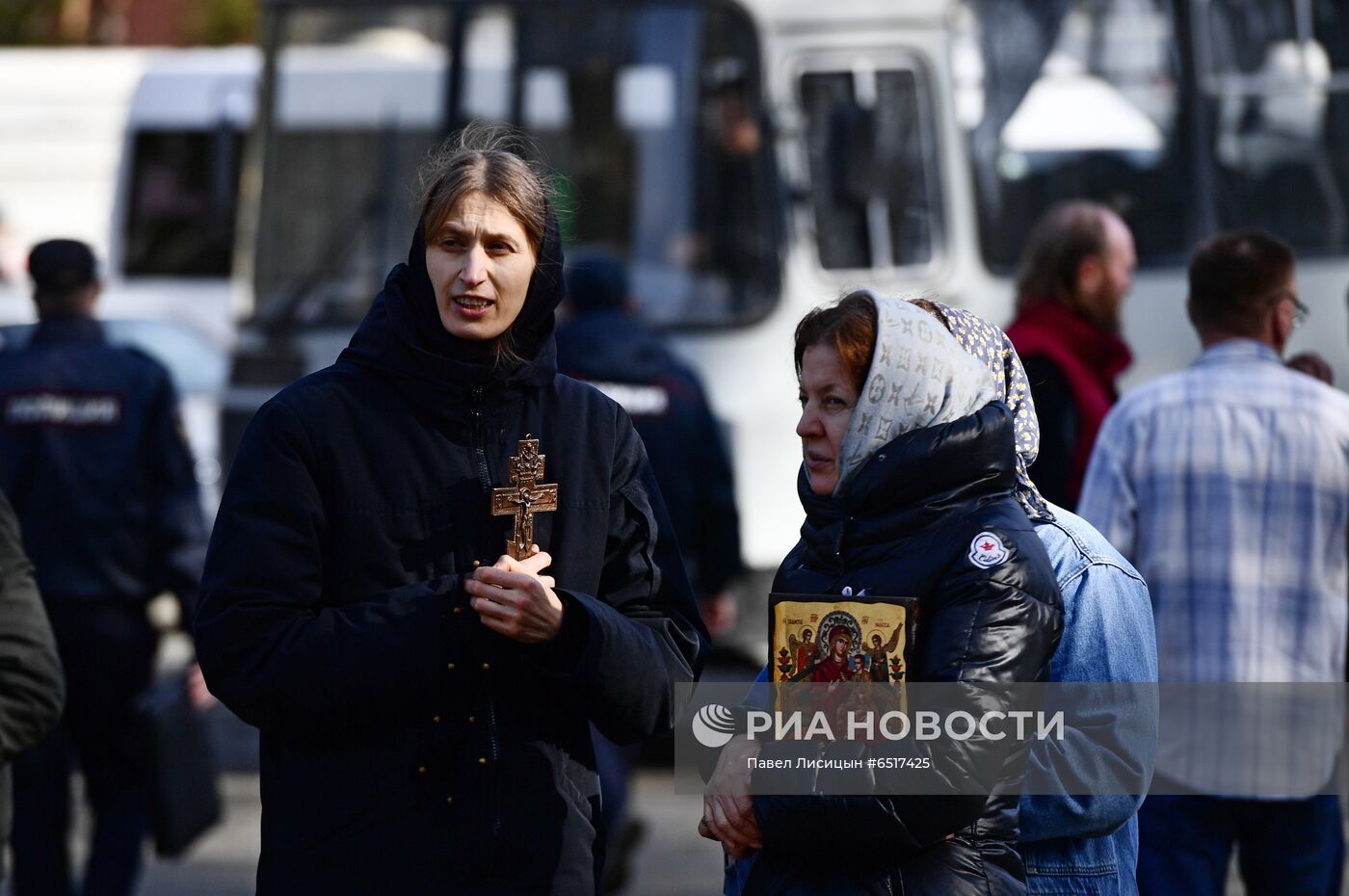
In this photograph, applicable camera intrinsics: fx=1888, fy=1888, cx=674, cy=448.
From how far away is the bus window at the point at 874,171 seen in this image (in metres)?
7.84

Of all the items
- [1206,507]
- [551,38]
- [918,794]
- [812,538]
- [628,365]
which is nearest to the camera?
[918,794]

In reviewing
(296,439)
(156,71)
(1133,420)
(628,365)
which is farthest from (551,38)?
(156,71)

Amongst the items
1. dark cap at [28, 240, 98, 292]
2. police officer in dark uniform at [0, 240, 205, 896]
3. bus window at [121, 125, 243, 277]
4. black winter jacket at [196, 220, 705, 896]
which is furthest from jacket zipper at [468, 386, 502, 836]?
bus window at [121, 125, 243, 277]

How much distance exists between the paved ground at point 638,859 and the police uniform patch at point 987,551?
3.85 meters

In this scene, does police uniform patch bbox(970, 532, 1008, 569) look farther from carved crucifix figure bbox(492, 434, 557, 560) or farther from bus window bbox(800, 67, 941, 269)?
bus window bbox(800, 67, 941, 269)

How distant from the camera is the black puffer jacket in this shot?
2451 mm

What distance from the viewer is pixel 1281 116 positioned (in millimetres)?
7926

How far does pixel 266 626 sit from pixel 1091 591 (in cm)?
Result: 119

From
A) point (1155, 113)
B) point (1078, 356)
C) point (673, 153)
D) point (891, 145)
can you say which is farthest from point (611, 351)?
point (1155, 113)

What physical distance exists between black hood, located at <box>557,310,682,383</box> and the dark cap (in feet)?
4.68

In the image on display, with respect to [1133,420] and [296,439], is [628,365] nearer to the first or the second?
[1133,420]

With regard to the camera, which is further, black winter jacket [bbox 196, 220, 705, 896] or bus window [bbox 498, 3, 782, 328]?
bus window [bbox 498, 3, 782, 328]

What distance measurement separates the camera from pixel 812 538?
8.77 ft

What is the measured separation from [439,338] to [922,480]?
781 mm
